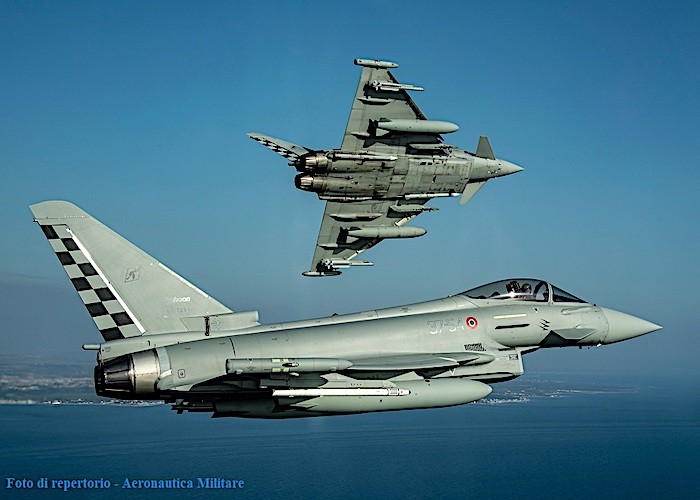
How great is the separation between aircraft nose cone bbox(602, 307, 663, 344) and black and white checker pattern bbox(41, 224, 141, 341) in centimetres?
1181

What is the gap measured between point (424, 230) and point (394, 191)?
89.5 inches

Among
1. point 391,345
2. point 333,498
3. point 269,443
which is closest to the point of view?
point 391,345

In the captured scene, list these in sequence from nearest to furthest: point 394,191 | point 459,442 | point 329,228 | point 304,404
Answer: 1. point 304,404
2. point 394,191
3. point 329,228
4. point 459,442

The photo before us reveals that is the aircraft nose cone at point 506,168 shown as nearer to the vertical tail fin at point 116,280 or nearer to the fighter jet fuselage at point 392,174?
the fighter jet fuselage at point 392,174

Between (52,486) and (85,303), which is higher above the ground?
(85,303)

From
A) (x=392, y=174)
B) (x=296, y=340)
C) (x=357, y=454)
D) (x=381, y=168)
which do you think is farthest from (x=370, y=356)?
(x=357, y=454)

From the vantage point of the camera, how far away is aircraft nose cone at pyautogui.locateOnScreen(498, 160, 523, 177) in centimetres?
2690

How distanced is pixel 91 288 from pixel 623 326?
43.8 ft

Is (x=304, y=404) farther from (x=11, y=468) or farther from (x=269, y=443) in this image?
(x=269, y=443)

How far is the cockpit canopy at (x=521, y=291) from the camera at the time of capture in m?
18.8

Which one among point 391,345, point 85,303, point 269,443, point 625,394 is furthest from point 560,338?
point 625,394

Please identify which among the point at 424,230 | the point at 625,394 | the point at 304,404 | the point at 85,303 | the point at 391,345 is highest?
the point at 424,230

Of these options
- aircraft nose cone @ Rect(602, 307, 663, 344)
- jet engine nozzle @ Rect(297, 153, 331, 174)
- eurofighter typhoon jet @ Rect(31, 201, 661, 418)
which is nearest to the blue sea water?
jet engine nozzle @ Rect(297, 153, 331, 174)

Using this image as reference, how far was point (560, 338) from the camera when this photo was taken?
18.5 m
